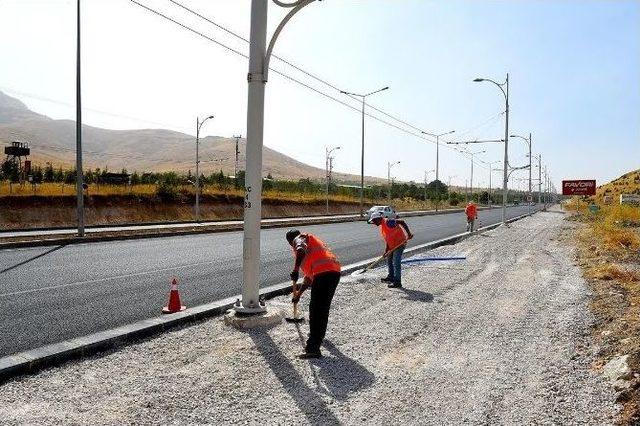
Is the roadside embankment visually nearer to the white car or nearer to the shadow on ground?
the white car

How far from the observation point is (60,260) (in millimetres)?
13570

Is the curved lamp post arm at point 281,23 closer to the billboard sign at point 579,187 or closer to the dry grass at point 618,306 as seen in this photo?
the dry grass at point 618,306

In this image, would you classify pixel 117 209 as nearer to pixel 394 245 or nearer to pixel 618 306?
pixel 394 245

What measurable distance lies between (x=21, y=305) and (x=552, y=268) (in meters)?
11.2

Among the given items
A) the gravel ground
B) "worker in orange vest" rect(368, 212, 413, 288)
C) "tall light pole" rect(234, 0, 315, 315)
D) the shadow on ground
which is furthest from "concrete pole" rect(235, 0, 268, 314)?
"worker in orange vest" rect(368, 212, 413, 288)

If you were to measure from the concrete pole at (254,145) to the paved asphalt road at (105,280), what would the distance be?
1.69 metres

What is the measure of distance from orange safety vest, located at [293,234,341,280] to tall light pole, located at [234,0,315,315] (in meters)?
1.27

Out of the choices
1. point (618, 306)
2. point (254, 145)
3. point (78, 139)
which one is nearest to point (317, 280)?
point (254, 145)

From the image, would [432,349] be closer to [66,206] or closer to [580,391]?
[580,391]

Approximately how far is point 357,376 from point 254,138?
347cm

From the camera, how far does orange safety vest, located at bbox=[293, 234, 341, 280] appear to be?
5.77 m

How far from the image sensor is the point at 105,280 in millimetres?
10328

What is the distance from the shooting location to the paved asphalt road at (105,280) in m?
6.82

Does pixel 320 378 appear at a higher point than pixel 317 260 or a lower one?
lower
